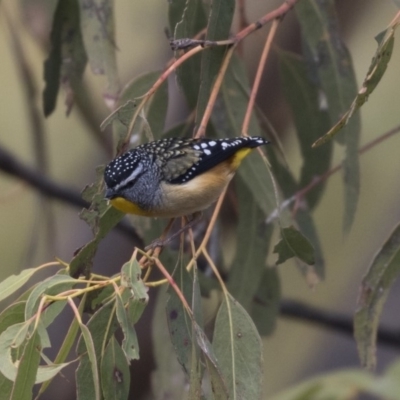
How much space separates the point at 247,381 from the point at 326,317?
1.45 metres

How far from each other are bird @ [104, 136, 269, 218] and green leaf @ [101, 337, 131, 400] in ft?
1.07

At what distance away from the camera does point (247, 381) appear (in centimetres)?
148

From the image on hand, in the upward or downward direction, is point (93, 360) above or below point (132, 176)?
below

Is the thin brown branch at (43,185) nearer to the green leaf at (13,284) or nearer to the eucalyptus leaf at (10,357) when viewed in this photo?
→ the green leaf at (13,284)

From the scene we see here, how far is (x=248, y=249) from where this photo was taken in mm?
2199

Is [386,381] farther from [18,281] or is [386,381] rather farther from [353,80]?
[18,281]

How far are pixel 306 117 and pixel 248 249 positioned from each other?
430 millimetres

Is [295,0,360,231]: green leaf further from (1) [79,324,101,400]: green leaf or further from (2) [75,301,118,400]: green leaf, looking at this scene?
(1) [79,324,101,400]: green leaf

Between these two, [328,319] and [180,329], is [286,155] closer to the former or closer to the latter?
[328,319]

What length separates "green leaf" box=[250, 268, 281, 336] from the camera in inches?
92.5

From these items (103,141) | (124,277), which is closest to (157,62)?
(103,141)

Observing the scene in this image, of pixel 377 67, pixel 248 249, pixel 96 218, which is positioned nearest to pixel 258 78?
pixel 377 67

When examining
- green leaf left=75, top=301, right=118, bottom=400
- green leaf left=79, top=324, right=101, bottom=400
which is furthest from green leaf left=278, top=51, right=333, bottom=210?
green leaf left=79, top=324, right=101, bottom=400

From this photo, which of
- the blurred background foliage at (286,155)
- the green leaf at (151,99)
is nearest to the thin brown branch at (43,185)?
the blurred background foliage at (286,155)
